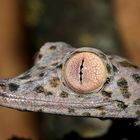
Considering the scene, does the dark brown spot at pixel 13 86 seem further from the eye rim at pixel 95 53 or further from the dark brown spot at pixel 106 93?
the dark brown spot at pixel 106 93

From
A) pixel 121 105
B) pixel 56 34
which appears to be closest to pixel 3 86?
pixel 121 105

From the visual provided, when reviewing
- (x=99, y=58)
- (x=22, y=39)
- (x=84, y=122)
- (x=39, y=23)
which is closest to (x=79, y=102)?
(x=99, y=58)

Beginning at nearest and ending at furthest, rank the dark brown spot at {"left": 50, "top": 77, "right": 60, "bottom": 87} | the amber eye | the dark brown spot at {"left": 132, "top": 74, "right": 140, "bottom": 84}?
the amber eye < the dark brown spot at {"left": 50, "top": 77, "right": 60, "bottom": 87} < the dark brown spot at {"left": 132, "top": 74, "right": 140, "bottom": 84}

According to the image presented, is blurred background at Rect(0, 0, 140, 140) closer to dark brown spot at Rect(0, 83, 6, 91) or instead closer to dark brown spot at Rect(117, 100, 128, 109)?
dark brown spot at Rect(117, 100, 128, 109)

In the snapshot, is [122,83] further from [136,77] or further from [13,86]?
[13,86]

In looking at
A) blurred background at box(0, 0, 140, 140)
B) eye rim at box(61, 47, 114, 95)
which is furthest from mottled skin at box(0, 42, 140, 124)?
blurred background at box(0, 0, 140, 140)

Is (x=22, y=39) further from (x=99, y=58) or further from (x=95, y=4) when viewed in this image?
(x=95, y=4)
